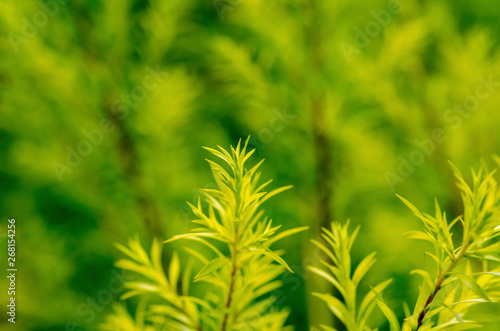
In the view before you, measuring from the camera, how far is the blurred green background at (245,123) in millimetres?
485

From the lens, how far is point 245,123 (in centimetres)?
62

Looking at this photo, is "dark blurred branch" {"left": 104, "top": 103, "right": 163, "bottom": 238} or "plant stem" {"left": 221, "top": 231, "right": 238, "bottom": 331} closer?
"plant stem" {"left": 221, "top": 231, "right": 238, "bottom": 331}

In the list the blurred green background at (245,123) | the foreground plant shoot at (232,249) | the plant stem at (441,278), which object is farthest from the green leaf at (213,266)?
the blurred green background at (245,123)

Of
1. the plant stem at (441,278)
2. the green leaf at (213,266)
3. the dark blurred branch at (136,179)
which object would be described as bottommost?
the plant stem at (441,278)

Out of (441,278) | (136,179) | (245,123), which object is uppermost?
(245,123)

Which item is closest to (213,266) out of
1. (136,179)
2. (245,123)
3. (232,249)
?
(232,249)

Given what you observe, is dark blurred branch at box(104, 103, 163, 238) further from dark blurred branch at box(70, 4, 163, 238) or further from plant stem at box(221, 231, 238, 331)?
plant stem at box(221, 231, 238, 331)

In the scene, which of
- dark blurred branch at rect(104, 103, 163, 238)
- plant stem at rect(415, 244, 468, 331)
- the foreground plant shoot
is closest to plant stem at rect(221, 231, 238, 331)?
the foreground plant shoot

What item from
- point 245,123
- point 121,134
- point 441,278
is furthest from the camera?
point 245,123

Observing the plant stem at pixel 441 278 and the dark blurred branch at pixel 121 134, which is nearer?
the plant stem at pixel 441 278

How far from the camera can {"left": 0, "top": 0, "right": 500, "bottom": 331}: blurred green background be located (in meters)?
0.48

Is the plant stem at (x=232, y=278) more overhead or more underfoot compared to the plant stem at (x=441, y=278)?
more overhead

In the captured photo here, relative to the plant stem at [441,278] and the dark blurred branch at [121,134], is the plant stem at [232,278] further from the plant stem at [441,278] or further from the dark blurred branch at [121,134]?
the dark blurred branch at [121,134]

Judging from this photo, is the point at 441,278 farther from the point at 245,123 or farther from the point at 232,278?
the point at 245,123
